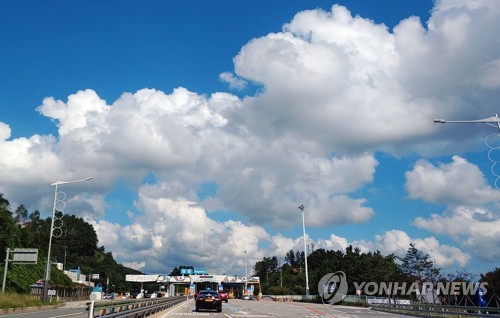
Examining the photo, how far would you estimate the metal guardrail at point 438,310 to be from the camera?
23587 mm

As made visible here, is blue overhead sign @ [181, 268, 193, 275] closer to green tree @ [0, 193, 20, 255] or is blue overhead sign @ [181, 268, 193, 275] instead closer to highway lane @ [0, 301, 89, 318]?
green tree @ [0, 193, 20, 255]

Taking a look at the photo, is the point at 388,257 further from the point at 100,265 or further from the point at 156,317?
the point at 100,265

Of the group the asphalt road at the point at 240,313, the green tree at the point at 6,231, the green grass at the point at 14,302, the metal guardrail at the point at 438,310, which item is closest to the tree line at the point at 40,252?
the green tree at the point at 6,231

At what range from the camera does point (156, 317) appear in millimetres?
24094

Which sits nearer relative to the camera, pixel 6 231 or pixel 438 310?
pixel 438 310

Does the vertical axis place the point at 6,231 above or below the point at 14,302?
above

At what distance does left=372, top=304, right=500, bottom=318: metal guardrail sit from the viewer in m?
23.6

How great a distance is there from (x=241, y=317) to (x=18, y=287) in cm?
5091

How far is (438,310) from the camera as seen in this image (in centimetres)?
2895

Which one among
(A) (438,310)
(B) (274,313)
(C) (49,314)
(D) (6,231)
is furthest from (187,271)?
(A) (438,310)

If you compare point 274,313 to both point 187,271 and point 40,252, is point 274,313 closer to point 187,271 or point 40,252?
point 40,252

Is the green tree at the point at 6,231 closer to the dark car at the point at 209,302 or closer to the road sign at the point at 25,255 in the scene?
the road sign at the point at 25,255

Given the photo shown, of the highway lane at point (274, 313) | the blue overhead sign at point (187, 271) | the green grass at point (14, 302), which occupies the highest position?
the blue overhead sign at point (187, 271)

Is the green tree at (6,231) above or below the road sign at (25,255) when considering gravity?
above
